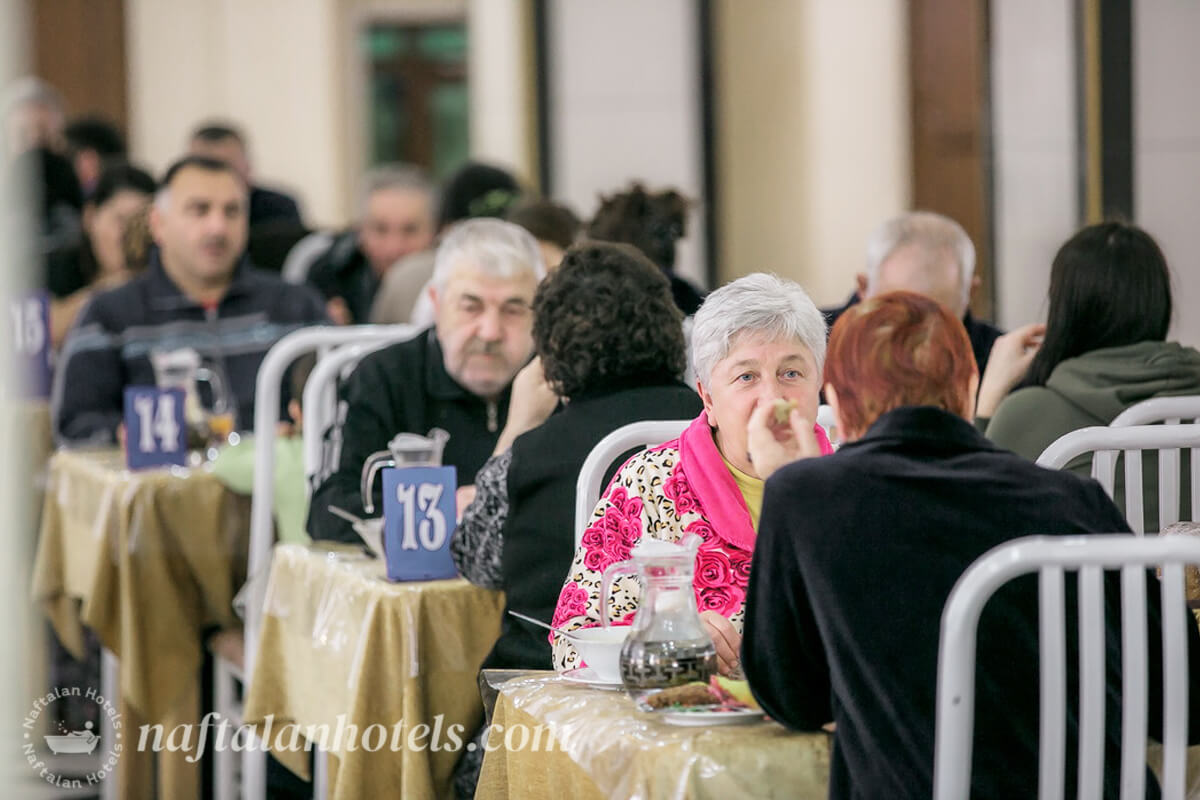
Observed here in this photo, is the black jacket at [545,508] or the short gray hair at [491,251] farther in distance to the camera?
the short gray hair at [491,251]

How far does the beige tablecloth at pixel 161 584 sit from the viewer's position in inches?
147

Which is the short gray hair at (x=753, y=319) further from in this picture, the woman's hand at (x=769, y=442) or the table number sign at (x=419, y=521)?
the table number sign at (x=419, y=521)

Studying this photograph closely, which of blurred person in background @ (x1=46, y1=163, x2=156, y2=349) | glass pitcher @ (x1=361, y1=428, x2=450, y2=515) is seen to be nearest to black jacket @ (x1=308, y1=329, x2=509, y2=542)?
glass pitcher @ (x1=361, y1=428, x2=450, y2=515)

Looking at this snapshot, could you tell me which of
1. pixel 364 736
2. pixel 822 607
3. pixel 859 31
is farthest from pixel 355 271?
pixel 822 607

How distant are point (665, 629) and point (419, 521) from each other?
96 centimetres

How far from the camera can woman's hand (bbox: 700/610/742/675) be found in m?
2.06

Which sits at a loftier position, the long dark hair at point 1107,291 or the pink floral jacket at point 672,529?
the long dark hair at point 1107,291

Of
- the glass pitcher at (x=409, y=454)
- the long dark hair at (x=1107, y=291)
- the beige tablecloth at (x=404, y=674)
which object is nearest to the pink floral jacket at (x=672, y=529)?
the beige tablecloth at (x=404, y=674)

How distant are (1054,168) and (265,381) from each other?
9.11ft

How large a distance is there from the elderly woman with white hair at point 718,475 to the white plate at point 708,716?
13.2 inches

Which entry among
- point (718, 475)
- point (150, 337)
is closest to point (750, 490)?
point (718, 475)

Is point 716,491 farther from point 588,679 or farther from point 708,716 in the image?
point 708,716

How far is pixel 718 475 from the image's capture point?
2176 mm

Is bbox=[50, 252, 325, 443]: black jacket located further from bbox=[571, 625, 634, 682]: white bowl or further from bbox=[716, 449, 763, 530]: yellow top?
bbox=[571, 625, 634, 682]: white bowl
